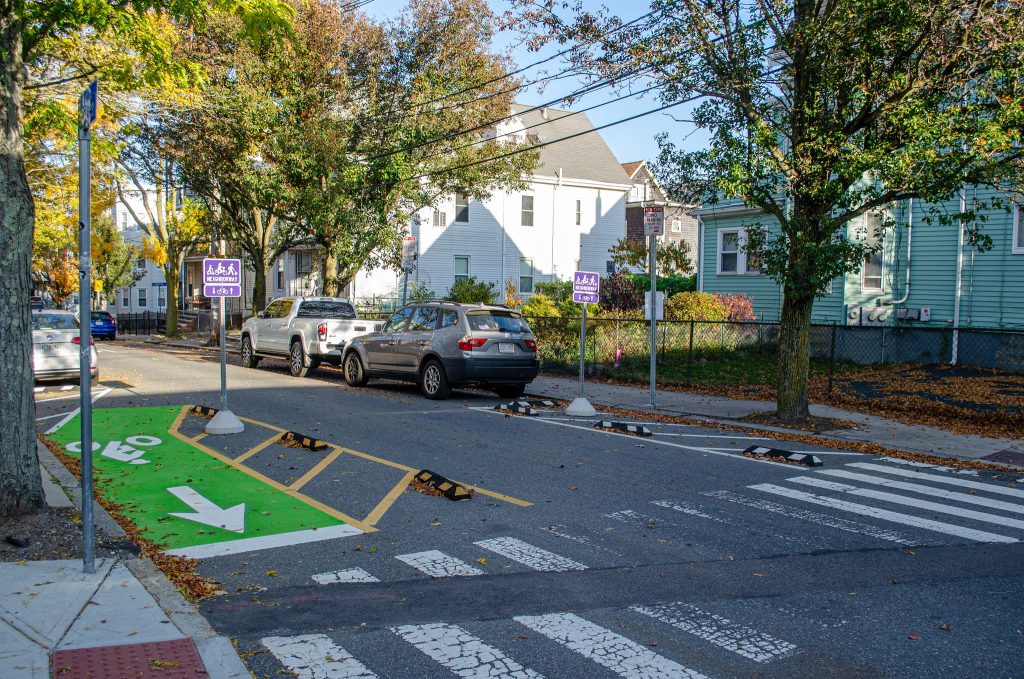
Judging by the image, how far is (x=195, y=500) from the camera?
791 centimetres

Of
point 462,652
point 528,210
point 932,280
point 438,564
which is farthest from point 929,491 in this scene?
point 528,210

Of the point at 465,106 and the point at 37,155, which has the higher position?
the point at 465,106

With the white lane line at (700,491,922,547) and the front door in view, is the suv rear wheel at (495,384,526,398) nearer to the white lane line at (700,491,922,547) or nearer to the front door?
the front door

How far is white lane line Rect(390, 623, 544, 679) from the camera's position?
4246mm

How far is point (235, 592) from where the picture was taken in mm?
5473

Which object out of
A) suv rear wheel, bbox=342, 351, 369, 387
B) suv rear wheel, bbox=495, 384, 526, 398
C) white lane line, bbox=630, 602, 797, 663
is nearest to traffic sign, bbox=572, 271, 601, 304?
suv rear wheel, bbox=495, 384, 526, 398

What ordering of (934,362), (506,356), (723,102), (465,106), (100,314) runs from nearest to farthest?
(723,102), (506,356), (934,362), (465,106), (100,314)

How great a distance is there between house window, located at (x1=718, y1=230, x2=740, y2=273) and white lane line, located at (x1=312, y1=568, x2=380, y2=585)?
23116mm

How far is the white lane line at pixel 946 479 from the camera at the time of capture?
890 centimetres

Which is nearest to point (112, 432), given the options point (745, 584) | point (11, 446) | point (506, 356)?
point (11, 446)

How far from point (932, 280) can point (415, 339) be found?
559 inches

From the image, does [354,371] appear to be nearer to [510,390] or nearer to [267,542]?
[510,390]

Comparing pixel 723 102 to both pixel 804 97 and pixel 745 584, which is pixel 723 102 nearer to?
pixel 804 97

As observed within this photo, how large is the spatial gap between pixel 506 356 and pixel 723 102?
6014mm
